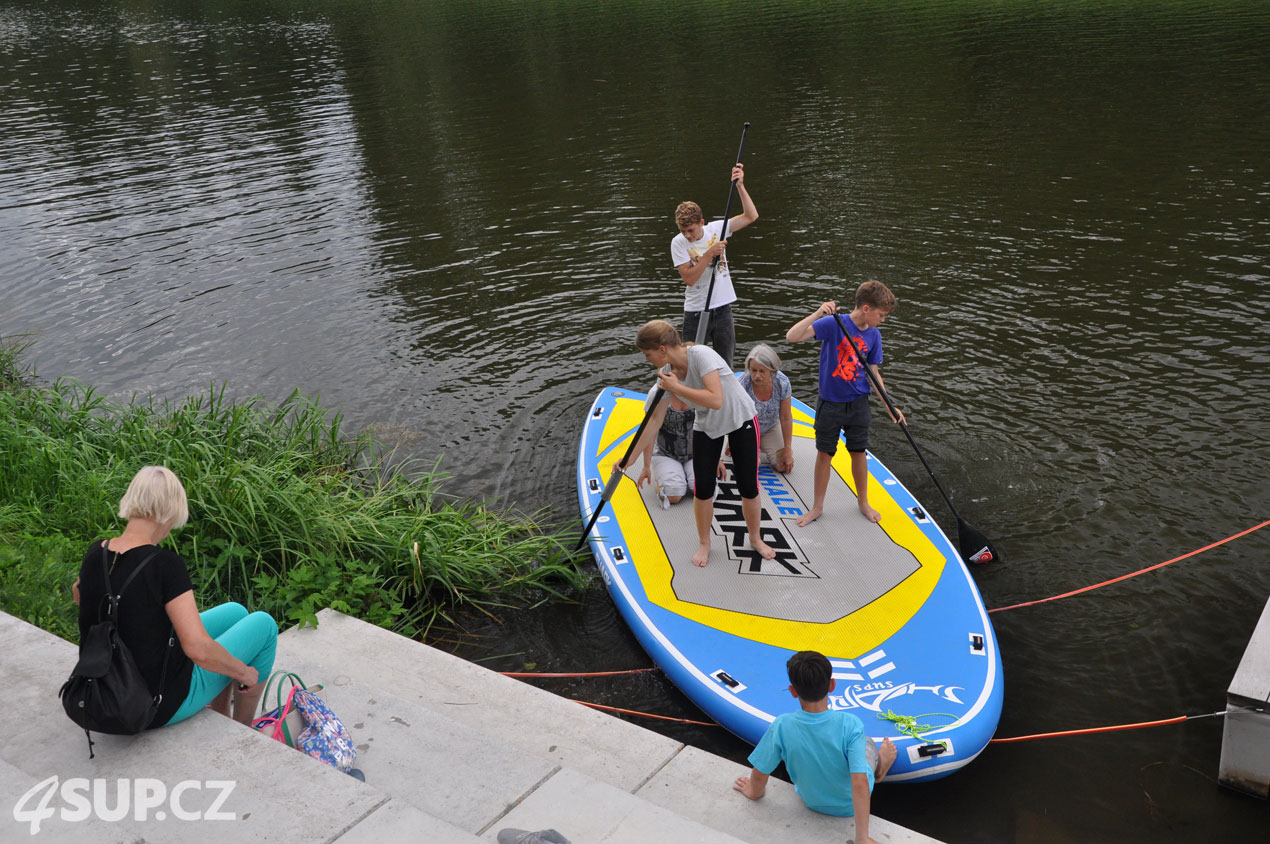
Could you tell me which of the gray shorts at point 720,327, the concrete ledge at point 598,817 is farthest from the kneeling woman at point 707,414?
the concrete ledge at point 598,817

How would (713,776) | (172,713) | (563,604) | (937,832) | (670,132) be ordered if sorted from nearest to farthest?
(172,713), (713,776), (937,832), (563,604), (670,132)

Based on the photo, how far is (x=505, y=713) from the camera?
473cm

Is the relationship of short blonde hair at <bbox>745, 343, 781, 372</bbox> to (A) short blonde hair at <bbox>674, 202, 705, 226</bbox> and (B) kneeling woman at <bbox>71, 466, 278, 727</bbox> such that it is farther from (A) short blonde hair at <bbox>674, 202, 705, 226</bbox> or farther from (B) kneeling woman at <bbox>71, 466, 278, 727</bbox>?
(B) kneeling woman at <bbox>71, 466, 278, 727</bbox>

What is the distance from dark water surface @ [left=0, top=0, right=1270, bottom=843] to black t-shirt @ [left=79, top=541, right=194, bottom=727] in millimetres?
2544

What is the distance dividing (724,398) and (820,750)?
7.64 ft

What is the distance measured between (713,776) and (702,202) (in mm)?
11445

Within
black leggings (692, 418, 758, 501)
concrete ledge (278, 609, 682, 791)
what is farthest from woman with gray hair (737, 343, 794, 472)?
concrete ledge (278, 609, 682, 791)

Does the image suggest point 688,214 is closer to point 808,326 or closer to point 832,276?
point 808,326

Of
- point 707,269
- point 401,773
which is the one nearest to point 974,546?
point 707,269

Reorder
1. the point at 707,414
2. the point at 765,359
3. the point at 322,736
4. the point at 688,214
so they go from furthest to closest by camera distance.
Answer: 1. the point at 688,214
2. the point at 765,359
3. the point at 707,414
4. the point at 322,736

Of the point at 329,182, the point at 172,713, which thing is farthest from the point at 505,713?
the point at 329,182

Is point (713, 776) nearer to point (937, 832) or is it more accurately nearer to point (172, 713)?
point (937, 832)

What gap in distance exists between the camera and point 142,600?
3.44 m

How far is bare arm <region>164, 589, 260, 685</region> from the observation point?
11.5ft
